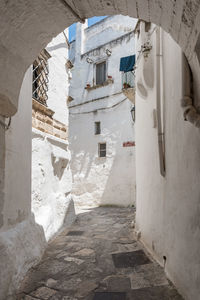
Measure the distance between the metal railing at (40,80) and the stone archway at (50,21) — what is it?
3336 millimetres

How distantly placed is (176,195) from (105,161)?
944 cm

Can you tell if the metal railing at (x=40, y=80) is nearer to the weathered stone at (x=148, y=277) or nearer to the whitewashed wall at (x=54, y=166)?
the whitewashed wall at (x=54, y=166)

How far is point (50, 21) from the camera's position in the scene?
2.23 metres

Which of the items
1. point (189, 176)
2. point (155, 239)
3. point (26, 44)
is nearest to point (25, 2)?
point (26, 44)

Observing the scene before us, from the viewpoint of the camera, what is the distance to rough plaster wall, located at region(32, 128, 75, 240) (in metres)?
4.91

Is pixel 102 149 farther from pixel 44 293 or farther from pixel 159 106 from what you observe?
pixel 44 293

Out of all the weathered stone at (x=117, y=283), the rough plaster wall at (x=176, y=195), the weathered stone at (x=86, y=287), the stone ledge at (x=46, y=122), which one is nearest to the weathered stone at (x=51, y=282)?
the weathered stone at (x=86, y=287)

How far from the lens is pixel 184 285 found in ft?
8.14

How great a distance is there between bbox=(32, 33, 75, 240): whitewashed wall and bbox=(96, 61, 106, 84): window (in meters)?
6.17

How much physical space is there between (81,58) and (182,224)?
13.8m

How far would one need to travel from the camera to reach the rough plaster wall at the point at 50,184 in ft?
16.1

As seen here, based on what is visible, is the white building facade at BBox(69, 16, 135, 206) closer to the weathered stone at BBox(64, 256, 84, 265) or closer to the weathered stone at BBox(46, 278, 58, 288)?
the weathered stone at BBox(64, 256, 84, 265)

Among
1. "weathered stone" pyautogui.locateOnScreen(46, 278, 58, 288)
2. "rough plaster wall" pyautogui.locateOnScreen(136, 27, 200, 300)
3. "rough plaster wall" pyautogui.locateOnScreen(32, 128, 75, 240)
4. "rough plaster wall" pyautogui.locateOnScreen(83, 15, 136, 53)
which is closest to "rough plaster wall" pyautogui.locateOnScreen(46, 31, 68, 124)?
"rough plaster wall" pyautogui.locateOnScreen(32, 128, 75, 240)

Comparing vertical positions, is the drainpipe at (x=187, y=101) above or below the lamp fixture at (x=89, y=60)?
below
